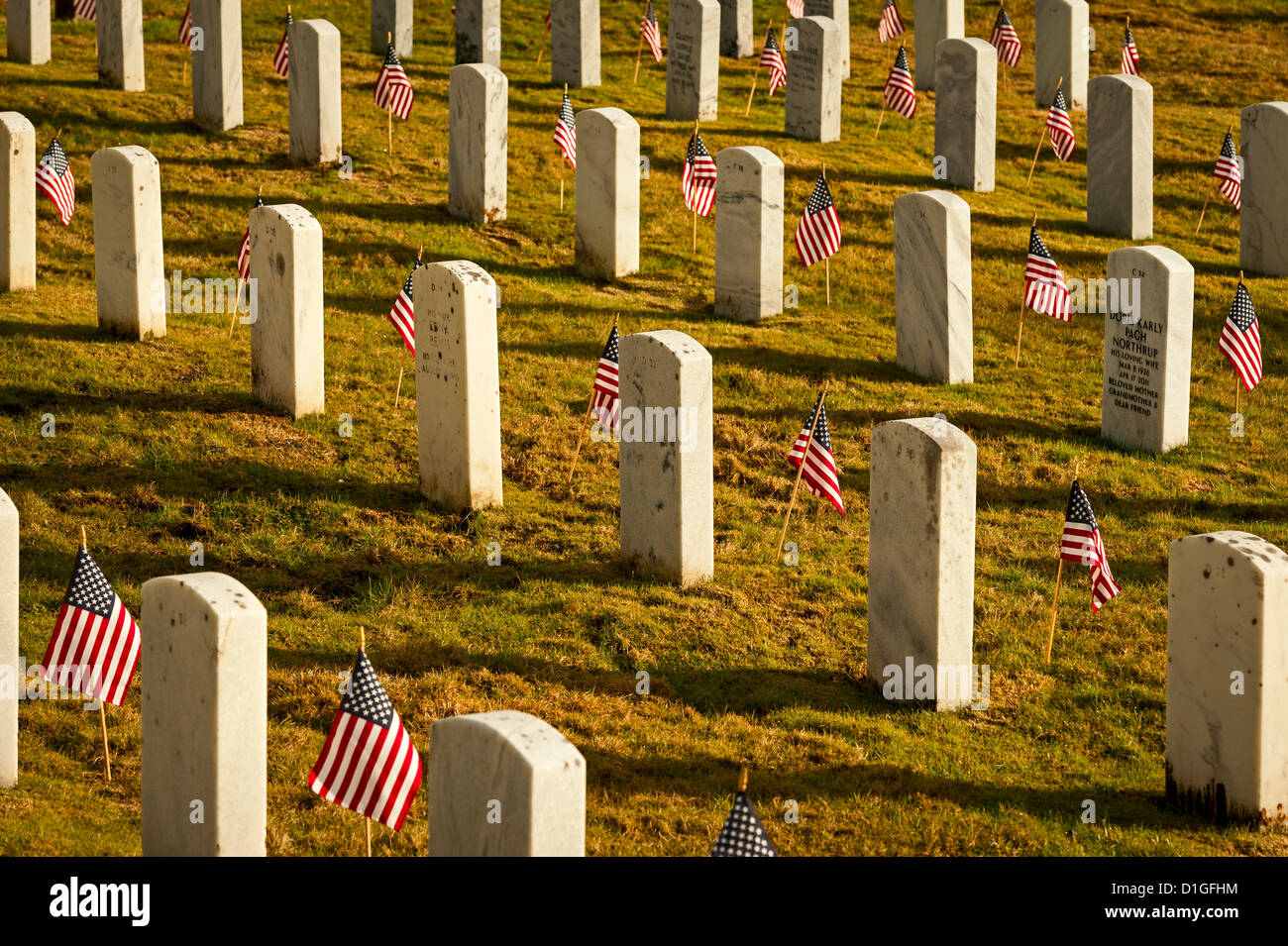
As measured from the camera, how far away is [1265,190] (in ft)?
58.8

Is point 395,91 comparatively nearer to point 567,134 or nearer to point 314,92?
point 314,92

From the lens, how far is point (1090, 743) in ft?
29.3

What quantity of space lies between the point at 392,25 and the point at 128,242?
1087 centimetres

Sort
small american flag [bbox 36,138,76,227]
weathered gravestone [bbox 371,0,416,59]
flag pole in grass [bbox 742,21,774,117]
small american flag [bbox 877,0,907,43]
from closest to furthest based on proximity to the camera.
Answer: small american flag [bbox 36,138,76,227] → flag pole in grass [bbox 742,21,774,117] → weathered gravestone [bbox 371,0,416,59] → small american flag [bbox 877,0,907,43]

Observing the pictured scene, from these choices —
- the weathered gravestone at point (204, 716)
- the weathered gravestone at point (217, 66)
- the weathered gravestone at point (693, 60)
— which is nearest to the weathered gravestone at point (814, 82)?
the weathered gravestone at point (693, 60)

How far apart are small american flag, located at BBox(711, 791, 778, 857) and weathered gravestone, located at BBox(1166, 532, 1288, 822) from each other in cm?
295

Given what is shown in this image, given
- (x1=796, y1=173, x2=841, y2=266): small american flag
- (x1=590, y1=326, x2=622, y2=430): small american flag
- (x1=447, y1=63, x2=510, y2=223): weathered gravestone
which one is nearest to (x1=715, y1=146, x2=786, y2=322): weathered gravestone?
(x1=796, y1=173, x2=841, y2=266): small american flag

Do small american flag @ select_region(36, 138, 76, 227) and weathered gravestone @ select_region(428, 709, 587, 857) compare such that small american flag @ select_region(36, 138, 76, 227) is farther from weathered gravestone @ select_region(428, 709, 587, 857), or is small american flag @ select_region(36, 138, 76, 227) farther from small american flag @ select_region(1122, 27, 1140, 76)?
small american flag @ select_region(1122, 27, 1140, 76)

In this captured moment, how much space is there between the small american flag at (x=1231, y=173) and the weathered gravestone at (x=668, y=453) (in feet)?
33.8

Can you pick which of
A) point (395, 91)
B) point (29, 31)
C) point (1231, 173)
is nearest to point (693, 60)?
point (395, 91)

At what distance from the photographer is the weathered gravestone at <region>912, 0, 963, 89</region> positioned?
2431cm

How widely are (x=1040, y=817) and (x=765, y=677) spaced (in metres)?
2.03
